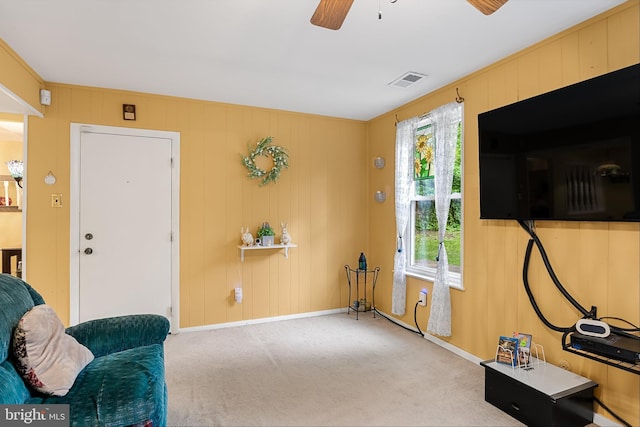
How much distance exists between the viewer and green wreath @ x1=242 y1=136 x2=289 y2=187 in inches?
161

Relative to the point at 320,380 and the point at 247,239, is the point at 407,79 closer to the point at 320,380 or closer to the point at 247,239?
the point at 247,239

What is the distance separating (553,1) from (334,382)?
9.49 ft

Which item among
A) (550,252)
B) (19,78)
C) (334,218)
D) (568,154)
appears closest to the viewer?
(568,154)

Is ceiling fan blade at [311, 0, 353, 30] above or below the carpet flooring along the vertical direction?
above

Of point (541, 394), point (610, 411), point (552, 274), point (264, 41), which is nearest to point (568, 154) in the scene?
point (552, 274)

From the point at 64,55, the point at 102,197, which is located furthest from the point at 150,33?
the point at 102,197

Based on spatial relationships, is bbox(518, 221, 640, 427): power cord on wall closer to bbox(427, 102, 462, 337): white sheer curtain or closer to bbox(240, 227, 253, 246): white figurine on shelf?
bbox(427, 102, 462, 337): white sheer curtain

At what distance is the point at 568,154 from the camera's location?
225 cm

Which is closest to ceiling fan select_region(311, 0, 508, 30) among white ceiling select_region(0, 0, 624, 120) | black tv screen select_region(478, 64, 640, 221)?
white ceiling select_region(0, 0, 624, 120)

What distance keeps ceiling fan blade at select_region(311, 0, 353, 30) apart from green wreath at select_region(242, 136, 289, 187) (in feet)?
8.19

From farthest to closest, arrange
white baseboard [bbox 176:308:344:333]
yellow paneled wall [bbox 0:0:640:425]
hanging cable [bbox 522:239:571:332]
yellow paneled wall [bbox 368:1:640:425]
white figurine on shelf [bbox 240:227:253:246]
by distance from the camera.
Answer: white figurine on shelf [bbox 240:227:253:246], white baseboard [bbox 176:308:344:333], hanging cable [bbox 522:239:571:332], yellow paneled wall [bbox 0:0:640:425], yellow paneled wall [bbox 368:1:640:425]

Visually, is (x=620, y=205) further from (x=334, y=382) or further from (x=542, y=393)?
(x=334, y=382)

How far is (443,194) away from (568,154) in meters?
1.16

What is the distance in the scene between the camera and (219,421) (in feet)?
7.25
